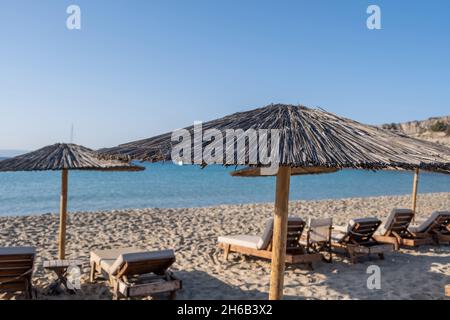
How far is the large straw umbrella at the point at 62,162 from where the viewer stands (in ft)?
16.7

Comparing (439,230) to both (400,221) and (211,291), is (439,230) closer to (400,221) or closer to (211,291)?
(400,221)

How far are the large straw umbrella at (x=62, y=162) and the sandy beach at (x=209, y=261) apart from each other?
5.03ft

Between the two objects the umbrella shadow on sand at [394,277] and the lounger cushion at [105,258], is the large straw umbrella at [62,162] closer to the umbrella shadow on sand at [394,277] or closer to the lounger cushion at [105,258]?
the lounger cushion at [105,258]

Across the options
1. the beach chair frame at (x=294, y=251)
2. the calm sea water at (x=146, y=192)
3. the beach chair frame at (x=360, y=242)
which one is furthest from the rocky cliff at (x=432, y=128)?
the beach chair frame at (x=294, y=251)

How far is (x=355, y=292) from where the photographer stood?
5.27 m

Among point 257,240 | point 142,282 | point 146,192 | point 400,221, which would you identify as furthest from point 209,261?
point 146,192

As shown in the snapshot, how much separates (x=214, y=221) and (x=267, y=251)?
5.29m

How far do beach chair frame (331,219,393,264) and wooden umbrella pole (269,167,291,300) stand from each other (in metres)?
3.48

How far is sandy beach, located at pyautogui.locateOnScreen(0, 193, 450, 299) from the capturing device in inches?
207

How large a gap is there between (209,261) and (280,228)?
3.45m

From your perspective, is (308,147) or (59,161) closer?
(308,147)

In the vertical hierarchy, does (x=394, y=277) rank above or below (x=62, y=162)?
below

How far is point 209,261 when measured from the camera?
6.87 m
